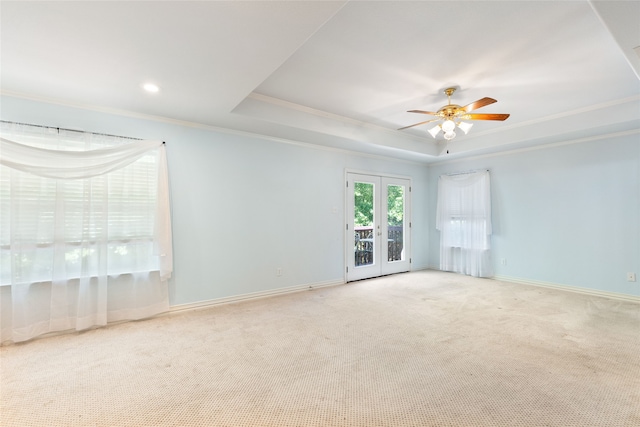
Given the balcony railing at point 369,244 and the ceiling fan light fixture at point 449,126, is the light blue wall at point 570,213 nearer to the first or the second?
the balcony railing at point 369,244

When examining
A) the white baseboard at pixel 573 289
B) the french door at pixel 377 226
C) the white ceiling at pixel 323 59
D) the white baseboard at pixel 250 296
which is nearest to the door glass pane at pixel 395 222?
the french door at pixel 377 226

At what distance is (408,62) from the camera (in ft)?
8.82

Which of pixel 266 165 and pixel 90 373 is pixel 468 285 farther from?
pixel 90 373

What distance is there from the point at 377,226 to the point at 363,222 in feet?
1.08

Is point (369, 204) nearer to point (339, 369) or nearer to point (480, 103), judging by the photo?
point (480, 103)

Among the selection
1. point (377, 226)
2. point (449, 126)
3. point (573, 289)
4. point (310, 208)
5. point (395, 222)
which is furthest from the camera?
point (395, 222)

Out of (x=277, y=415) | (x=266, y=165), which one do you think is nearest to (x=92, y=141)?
(x=266, y=165)

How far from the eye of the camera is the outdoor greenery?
5348 millimetres

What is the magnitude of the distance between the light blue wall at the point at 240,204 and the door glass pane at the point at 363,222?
1.22 ft

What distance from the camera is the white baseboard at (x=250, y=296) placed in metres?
3.63

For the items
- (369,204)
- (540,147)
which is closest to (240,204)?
(369,204)

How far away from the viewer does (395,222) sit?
19.4 ft

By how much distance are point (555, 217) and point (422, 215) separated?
2297 millimetres

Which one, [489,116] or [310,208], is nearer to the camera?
[489,116]
